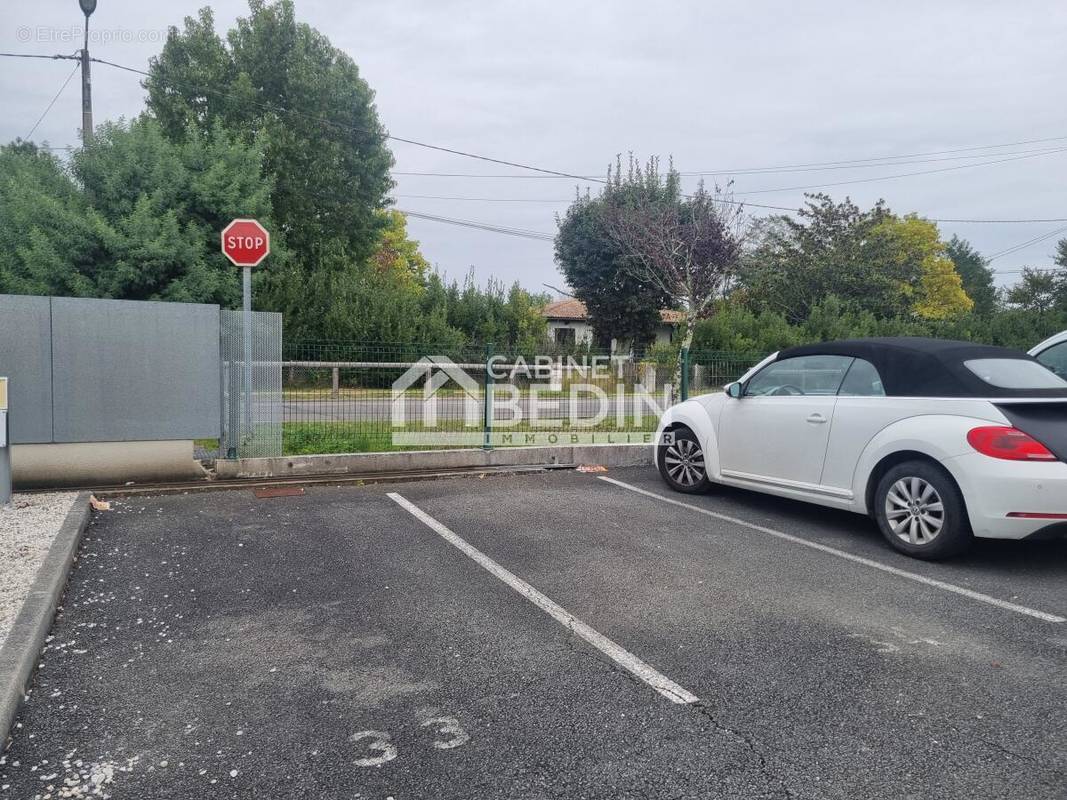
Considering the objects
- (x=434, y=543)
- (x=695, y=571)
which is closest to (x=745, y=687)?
(x=695, y=571)

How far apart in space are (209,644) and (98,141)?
17954 mm

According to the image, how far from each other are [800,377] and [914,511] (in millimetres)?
1573

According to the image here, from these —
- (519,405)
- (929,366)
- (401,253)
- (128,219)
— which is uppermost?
(401,253)

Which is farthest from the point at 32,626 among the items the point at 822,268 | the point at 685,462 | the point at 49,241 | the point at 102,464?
the point at 822,268

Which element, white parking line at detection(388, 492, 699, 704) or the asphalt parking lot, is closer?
the asphalt parking lot

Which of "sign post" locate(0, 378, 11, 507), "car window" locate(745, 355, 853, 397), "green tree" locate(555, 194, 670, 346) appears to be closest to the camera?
"car window" locate(745, 355, 853, 397)

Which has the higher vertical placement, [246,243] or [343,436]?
[246,243]

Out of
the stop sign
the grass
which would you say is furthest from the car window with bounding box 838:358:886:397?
the stop sign

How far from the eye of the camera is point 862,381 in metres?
5.97

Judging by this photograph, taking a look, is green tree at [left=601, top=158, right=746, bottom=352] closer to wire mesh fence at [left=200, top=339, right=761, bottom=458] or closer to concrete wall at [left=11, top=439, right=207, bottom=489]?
wire mesh fence at [left=200, top=339, right=761, bottom=458]

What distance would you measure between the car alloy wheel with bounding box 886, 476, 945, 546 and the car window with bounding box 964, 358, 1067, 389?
898 mm

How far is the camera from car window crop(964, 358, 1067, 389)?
17.9 ft

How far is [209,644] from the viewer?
12.6ft

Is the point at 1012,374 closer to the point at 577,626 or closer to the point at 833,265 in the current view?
the point at 577,626
